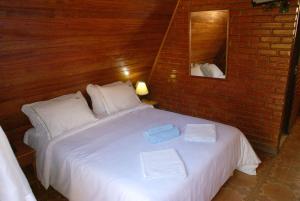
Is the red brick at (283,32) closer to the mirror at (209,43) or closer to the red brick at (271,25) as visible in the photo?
the red brick at (271,25)

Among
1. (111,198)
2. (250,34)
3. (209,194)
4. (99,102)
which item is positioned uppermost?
(250,34)

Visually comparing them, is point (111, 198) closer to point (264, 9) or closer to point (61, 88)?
point (61, 88)

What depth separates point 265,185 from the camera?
7.47 feet

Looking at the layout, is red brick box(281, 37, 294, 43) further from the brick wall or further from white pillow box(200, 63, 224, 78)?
white pillow box(200, 63, 224, 78)

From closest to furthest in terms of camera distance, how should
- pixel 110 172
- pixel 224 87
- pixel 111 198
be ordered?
pixel 111 198
pixel 110 172
pixel 224 87

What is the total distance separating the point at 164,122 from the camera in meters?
2.53

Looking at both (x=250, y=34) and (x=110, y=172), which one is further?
(x=250, y=34)

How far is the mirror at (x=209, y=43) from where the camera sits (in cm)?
291

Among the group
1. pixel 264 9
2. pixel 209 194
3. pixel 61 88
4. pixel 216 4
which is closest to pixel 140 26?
pixel 216 4

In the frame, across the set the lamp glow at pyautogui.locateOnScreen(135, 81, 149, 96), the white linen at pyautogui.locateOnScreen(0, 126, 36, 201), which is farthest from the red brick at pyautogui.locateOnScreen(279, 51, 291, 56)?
the white linen at pyautogui.locateOnScreen(0, 126, 36, 201)

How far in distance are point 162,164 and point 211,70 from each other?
1.85 meters

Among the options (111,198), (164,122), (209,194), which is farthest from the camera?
(164,122)

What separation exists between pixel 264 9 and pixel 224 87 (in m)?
1.01

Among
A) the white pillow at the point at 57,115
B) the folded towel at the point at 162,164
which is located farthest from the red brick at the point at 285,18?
the white pillow at the point at 57,115
